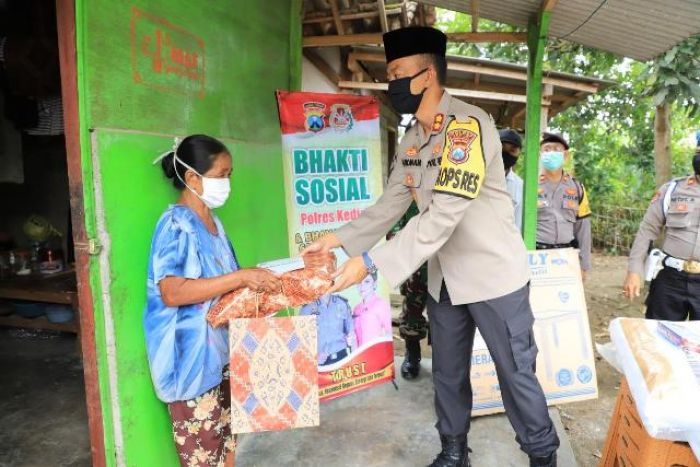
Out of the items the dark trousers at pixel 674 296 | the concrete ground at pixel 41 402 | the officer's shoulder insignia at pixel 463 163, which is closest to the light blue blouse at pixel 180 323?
the officer's shoulder insignia at pixel 463 163

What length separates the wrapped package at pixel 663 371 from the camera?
1495mm

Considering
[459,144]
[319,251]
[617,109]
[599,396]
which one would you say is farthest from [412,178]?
[617,109]

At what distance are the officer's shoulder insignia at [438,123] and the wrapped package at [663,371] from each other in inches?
43.5

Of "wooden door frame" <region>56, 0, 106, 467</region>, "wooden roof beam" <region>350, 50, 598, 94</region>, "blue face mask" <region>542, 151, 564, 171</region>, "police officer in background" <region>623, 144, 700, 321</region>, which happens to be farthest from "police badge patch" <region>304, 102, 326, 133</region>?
"police officer in background" <region>623, 144, 700, 321</region>

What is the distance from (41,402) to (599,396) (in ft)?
13.3

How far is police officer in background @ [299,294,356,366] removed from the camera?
291 cm

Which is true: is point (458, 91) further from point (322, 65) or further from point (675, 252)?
point (675, 252)

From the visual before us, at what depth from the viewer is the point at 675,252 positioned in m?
3.09

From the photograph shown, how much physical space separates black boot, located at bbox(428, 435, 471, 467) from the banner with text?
817mm

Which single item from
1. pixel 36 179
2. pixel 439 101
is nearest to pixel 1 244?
pixel 36 179

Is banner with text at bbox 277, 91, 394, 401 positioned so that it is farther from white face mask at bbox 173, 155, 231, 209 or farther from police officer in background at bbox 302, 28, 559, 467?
white face mask at bbox 173, 155, 231, 209

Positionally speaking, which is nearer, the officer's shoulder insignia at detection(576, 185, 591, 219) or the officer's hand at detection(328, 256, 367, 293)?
the officer's hand at detection(328, 256, 367, 293)

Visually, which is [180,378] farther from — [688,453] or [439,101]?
[688,453]

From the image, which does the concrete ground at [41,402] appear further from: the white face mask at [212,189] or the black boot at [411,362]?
the black boot at [411,362]
